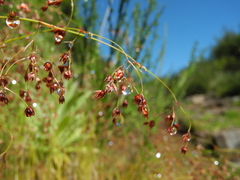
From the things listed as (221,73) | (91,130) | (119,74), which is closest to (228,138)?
(91,130)

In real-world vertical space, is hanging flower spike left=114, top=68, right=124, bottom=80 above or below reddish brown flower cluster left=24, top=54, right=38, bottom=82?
below

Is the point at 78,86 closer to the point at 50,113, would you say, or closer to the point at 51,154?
the point at 50,113

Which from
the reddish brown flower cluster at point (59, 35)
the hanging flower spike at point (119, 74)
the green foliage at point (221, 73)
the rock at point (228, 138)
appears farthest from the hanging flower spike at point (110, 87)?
the green foliage at point (221, 73)

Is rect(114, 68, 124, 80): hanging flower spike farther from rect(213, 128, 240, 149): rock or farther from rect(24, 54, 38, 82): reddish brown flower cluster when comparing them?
rect(213, 128, 240, 149): rock

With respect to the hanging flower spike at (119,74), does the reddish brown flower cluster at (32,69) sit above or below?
above

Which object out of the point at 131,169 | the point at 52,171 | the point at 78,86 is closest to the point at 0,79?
the point at 52,171

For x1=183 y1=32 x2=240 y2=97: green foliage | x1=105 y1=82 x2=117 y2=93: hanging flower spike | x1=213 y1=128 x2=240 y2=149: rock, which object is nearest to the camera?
x1=105 y1=82 x2=117 y2=93: hanging flower spike

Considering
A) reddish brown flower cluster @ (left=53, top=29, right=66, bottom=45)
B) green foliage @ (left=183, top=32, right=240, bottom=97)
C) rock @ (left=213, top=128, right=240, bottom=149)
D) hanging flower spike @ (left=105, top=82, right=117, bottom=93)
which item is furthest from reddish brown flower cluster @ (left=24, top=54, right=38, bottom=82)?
green foliage @ (left=183, top=32, right=240, bottom=97)

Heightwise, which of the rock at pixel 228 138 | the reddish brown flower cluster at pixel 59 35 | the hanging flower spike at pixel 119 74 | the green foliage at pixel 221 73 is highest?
the green foliage at pixel 221 73

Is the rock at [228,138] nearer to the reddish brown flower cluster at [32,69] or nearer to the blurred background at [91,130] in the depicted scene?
the blurred background at [91,130]
